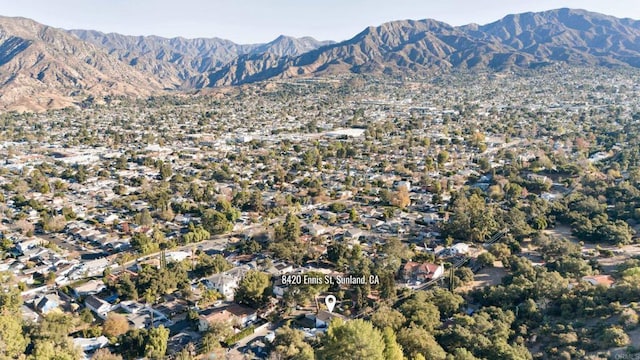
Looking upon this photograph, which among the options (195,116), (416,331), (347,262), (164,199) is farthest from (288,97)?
(416,331)

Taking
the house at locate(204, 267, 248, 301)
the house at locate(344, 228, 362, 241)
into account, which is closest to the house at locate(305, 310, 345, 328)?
the house at locate(204, 267, 248, 301)

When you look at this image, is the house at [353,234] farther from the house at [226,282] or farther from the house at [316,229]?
the house at [226,282]

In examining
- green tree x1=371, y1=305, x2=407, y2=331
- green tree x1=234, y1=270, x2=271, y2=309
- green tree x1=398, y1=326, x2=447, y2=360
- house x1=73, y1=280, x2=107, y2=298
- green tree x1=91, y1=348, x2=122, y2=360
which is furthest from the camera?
house x1=73, y1=280, x2=107, y2=298

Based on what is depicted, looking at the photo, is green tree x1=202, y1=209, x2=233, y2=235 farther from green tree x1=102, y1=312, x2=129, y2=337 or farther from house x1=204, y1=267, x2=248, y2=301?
green tree x1=102, y1=312, x2=129, y2=337

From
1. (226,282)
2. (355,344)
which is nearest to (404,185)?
(226,282)

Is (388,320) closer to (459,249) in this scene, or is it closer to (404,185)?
(459,249)

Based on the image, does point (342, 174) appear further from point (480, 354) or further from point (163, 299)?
point (480, 354)
